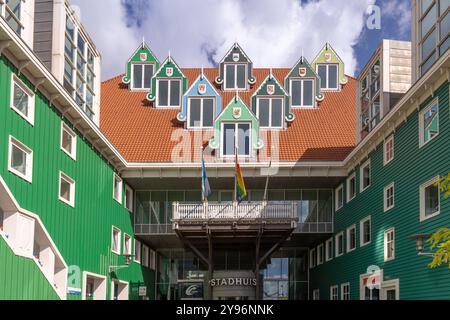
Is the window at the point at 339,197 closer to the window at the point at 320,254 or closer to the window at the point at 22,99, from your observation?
the window at the point at 320,254

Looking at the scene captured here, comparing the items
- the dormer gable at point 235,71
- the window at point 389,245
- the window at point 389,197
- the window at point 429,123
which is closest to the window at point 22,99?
the window at point 429,123

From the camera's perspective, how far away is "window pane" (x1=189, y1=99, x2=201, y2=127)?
104ft

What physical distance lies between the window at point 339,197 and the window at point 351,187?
1.12m

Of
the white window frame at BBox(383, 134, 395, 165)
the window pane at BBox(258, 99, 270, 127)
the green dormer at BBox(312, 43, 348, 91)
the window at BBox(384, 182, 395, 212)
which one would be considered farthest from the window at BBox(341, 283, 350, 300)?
the green dormer at BBox(312, 43, 348, 91)

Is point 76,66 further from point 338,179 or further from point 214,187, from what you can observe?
point 338,179

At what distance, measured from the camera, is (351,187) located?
27.5 meters

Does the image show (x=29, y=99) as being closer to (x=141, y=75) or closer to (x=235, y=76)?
(x=141, y=75)

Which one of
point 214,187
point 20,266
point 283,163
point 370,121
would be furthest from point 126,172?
point 20,266

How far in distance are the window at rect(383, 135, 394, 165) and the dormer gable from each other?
14.4 metres

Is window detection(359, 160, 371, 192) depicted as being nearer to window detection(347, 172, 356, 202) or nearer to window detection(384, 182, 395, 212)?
window detection(347, 172, 356, 202)

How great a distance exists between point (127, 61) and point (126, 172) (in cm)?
942

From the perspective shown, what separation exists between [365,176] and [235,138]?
7.58 meters

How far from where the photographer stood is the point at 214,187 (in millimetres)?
31391

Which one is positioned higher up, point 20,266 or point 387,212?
point 387,212
